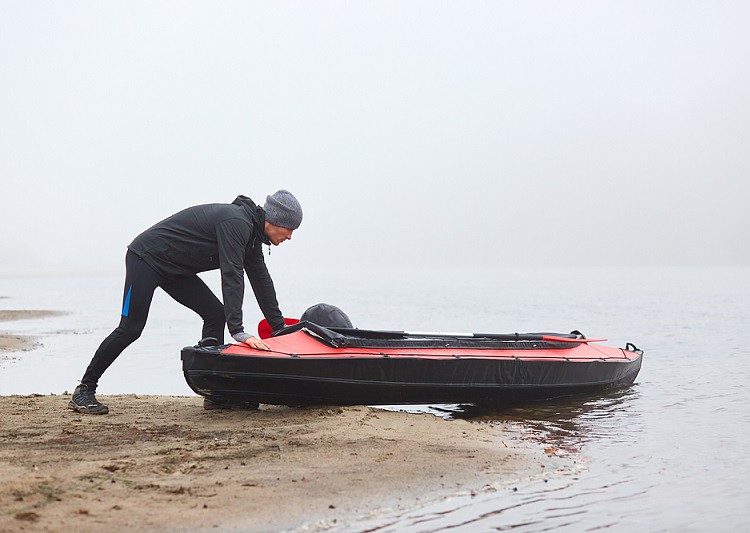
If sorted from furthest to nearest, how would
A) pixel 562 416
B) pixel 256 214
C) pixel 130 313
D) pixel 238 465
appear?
pixel 562 416
pixel 256 214
pixel 130 313
pixel 238 465

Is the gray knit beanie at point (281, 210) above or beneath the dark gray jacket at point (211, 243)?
above

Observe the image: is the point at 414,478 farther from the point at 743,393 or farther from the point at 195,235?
the point at 743,393

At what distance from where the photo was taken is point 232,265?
5.49 m

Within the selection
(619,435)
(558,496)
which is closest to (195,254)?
(558,496)

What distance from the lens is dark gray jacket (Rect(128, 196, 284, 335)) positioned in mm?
5531

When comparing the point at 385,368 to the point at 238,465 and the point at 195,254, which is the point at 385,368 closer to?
the point at 195,254

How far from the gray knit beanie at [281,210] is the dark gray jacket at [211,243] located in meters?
0.08

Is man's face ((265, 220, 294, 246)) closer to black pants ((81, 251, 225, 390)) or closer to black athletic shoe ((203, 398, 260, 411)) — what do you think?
black pants ((81, 251, 225, 390))

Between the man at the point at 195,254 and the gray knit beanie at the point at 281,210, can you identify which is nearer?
the man at the point at 195,254

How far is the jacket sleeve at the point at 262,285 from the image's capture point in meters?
6.05

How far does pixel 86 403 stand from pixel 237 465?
6.85 ft

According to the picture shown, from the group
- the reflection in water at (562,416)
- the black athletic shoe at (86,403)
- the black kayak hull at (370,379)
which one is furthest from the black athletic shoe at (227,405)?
the reflection in water at (562,416)

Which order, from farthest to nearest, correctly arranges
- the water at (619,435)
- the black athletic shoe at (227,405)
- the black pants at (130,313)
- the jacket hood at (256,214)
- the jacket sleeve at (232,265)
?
the black athletic shoe at (227,405), the jacket hood at (256,214), the black pants at (130,313), the jacket sleeve at (232,265), the water at (619,435)

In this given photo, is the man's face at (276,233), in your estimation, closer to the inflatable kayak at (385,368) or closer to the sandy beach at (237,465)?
the inflatable kayak at (385,368)
